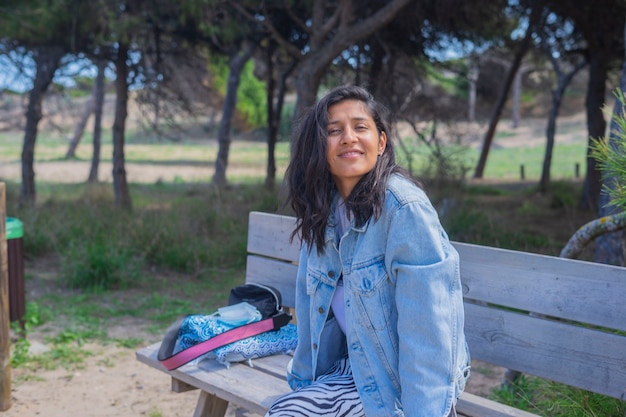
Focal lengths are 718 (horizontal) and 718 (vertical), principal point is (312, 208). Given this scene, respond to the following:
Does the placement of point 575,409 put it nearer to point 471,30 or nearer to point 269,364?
point 269,364

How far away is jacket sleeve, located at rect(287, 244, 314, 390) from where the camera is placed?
241 cm

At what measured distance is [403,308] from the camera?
199 centimetres

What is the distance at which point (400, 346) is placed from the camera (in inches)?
78.6

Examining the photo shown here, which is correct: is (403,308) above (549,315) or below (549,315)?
above

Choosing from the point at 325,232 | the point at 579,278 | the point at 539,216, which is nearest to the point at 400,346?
the point at 325,232

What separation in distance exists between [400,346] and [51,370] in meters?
3.03

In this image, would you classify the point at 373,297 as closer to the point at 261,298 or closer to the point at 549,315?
the point at 549,315

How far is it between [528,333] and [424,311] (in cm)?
71

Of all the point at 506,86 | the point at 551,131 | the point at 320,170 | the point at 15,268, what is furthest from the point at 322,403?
the point at 551,131

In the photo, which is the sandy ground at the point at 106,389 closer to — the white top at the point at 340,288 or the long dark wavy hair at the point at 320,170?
the white top at the point at 340,288

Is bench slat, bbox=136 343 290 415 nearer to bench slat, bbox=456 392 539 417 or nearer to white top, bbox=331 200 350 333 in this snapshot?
white top, bbox=331 200 350 333

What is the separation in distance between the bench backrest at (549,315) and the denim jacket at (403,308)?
410mm

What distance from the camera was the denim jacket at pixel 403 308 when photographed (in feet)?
6.41

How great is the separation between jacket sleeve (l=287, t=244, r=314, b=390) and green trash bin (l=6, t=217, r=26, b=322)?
8.94ft
